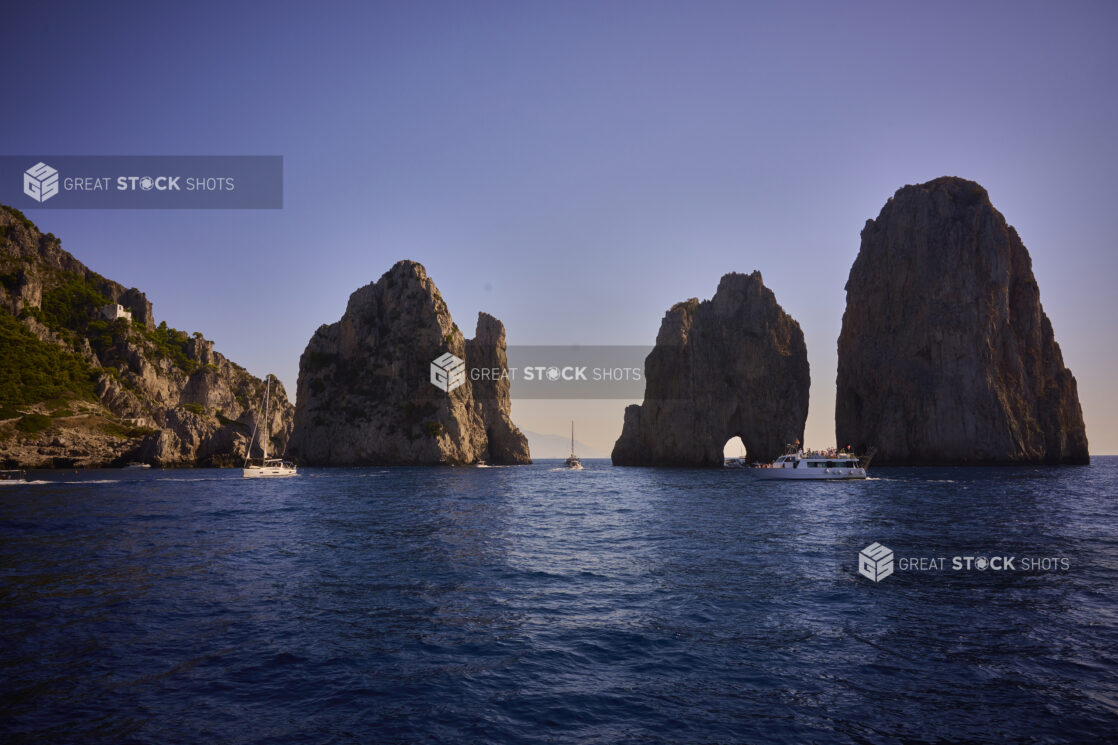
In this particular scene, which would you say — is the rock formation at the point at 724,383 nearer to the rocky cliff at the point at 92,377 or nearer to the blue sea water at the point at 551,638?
the rocky cliff at the point at 92,377

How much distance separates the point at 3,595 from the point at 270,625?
8798 millimetres

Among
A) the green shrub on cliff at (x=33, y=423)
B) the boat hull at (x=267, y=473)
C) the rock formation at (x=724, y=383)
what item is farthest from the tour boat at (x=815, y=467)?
the green shrub on cliff at (x=33, y=423)

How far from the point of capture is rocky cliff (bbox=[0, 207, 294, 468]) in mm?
96688

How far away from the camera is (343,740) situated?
26.4 ft

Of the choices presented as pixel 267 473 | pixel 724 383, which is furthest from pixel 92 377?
pixel 724 383

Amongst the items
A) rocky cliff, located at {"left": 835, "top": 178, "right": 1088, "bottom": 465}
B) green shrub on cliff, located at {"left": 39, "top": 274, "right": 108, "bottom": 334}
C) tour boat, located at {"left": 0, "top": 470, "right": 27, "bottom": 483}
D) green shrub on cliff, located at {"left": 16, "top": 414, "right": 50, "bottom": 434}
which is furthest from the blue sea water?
green shrub on cliff, located at {"left": 39, "top": 274, "right": 108, "bottom": 334}

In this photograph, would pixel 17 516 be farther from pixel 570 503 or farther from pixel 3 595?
pixel 570 503

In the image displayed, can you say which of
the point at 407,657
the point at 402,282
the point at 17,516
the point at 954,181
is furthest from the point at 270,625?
the point at 954,181

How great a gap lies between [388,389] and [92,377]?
197ft

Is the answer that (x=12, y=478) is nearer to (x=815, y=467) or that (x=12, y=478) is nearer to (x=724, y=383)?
(x=815, y=467)

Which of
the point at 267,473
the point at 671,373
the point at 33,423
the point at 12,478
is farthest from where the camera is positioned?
the point at 671,373

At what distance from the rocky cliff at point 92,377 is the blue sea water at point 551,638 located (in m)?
92.3

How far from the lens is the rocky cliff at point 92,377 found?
317 feet

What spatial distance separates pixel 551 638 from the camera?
12.8m
